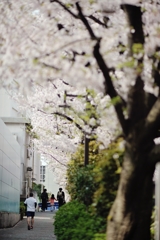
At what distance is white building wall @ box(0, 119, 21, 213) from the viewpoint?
998 inches

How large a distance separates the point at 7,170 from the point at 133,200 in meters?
20.4

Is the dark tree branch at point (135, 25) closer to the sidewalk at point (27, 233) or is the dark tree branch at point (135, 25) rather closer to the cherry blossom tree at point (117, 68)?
the cherry blossom tree at point (117, 68)

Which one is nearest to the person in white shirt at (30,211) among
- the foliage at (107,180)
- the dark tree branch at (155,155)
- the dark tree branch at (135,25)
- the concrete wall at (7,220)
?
the concrete wall at (7,220)

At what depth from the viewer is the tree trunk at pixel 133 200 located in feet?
26.0

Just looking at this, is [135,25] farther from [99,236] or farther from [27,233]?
[27,233]

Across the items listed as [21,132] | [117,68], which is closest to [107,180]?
[117,68]

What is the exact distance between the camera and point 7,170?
1108 inches

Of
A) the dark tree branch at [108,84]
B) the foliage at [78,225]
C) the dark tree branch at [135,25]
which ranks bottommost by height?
the foliage at [78,225]

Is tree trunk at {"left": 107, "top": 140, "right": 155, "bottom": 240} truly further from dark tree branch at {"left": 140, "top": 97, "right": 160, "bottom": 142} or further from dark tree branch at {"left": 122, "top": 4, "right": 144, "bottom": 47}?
dark tree branch at {"left": 122, "top": 4, "right": 144, "bottom": 47}

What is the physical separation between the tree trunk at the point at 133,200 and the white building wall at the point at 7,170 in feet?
54.7

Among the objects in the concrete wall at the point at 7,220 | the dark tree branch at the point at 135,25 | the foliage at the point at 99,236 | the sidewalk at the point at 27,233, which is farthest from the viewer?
the concrete wall at the point at 7,220

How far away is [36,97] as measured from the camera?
2080 cm

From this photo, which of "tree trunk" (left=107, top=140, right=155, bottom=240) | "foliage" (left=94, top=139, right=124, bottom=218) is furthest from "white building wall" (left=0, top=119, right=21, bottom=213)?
"tree trunk" (left=107, top=140, right=155, bottom=240)

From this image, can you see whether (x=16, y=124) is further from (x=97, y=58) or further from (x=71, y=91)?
(x=97, y=58)
